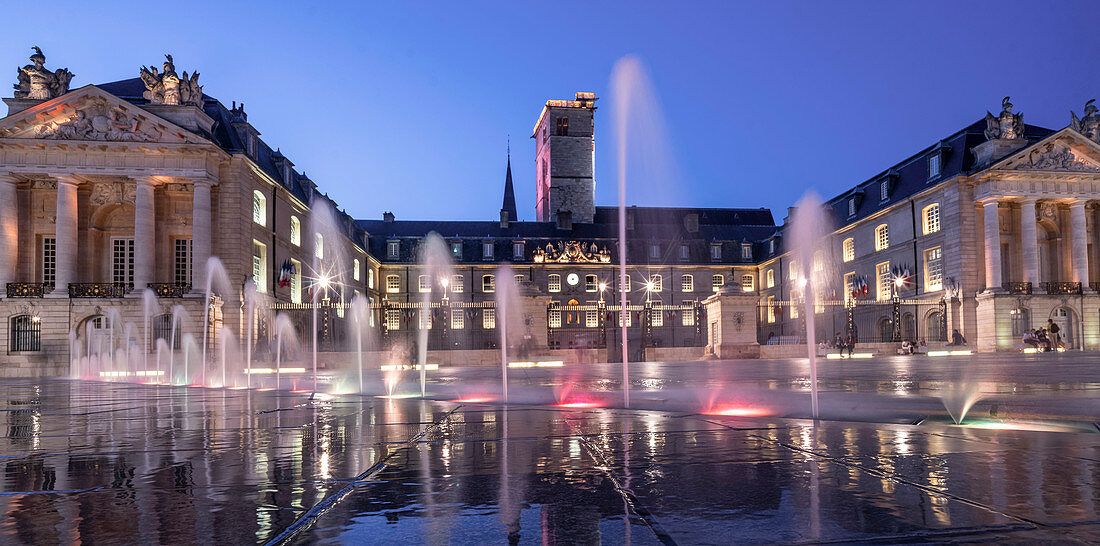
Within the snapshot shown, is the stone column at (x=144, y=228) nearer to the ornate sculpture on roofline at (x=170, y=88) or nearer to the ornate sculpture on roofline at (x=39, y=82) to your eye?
the ornate sculpture on roofline at (x=170, y=88)

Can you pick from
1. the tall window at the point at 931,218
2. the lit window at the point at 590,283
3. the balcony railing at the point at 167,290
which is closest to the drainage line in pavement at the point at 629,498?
the balcony railing at the point at 167,290

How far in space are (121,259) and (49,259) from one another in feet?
10.7

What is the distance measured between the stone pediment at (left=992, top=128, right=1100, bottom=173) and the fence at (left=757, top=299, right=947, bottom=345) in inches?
382

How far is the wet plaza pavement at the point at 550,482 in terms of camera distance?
2918 mm

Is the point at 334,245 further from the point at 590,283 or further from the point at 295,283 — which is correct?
the point at 590,283

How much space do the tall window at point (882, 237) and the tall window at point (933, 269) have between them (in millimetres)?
4047

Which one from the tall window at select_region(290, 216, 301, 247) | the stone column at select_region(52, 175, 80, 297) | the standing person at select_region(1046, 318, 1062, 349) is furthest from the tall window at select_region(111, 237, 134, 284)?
the standing person at select_region(1046, 318, 1062, 349)

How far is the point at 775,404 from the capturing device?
9008mm

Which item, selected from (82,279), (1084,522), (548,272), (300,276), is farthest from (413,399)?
(548,272)

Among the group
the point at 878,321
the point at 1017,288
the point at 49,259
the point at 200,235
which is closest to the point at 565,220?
the point at 878,321

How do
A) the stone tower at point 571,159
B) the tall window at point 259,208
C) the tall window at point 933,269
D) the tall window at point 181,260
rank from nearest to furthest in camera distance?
the tall window at point 181,260 < the tall window at point 259,208 < the tall window at point 933,269 < the stone tower at point 571,159

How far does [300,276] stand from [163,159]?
13.7 m

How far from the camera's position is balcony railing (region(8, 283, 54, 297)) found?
117 ft

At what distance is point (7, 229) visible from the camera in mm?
36312
